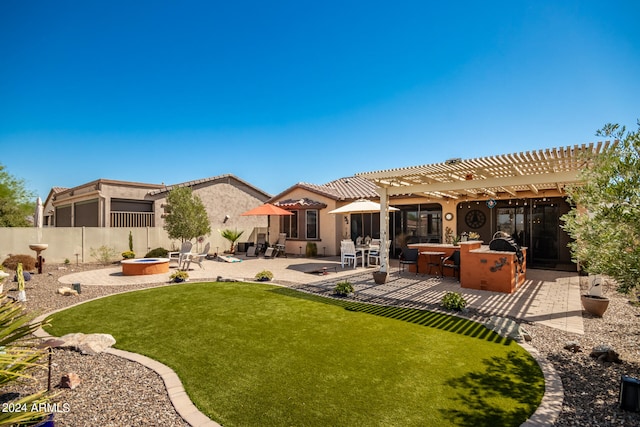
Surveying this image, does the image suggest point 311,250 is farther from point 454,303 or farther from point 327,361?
point 327,361

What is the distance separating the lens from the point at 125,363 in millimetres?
4469

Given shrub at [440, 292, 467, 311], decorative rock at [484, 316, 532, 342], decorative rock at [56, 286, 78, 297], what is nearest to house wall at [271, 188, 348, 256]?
shrub at [440, 292, 467, 311]

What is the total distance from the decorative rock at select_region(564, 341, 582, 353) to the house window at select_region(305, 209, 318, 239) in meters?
14.6

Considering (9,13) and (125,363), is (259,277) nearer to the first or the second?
(125,363)

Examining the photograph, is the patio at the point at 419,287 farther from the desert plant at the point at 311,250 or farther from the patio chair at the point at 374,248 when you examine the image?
the desert plant at the point at 311,250

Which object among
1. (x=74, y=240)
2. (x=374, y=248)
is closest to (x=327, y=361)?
(x=374, y=248)

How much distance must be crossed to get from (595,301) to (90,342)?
33.0 ft

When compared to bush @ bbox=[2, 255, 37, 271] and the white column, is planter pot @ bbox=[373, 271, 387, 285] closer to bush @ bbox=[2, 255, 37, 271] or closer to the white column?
the white column

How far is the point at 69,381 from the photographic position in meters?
3.78

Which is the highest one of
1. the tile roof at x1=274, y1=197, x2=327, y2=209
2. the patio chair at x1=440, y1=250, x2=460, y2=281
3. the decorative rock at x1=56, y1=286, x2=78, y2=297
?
the tile roof at x1=274, y1=197, x2=327, y2=209

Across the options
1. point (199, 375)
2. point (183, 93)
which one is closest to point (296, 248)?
point (183, 93)

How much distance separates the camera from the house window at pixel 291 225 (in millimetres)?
19734

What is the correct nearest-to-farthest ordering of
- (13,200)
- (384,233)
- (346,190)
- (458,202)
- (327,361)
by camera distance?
(327,361), (384,233), (458,202), (346,190), (13,200)

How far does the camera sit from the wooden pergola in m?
7.54
